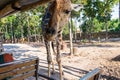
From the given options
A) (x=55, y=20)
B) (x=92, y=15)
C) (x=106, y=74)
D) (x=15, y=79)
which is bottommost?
(x=106, y=74)

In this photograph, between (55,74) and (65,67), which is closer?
(55,74)

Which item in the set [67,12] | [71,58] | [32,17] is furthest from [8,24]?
[67,12]

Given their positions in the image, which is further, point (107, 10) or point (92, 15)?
point (92, 15)

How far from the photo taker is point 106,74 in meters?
8.91

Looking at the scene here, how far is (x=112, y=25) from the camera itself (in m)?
36.6

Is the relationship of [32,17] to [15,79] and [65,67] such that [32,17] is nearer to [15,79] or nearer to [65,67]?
[65,67]

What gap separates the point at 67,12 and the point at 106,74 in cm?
403

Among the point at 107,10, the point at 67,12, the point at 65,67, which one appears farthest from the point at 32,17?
the point at 67,12

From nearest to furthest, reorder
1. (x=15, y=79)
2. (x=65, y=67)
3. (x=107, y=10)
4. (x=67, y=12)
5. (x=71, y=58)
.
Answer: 1. (x=15, y=79)
2. (x=67, y=12)
3. (x=65, y=67)
4. (x=71, y=58)
5. (x=107, y=10)

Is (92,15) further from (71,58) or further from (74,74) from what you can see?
(74,74)

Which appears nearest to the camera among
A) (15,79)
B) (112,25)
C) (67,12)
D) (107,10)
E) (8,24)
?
(15,79)

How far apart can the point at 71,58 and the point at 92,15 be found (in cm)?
1044

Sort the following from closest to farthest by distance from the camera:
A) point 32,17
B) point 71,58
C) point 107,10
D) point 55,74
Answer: point 55,74 → point 71,58 → point 107,10 → point 32,17

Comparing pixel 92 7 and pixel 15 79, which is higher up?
pixel 92 7
